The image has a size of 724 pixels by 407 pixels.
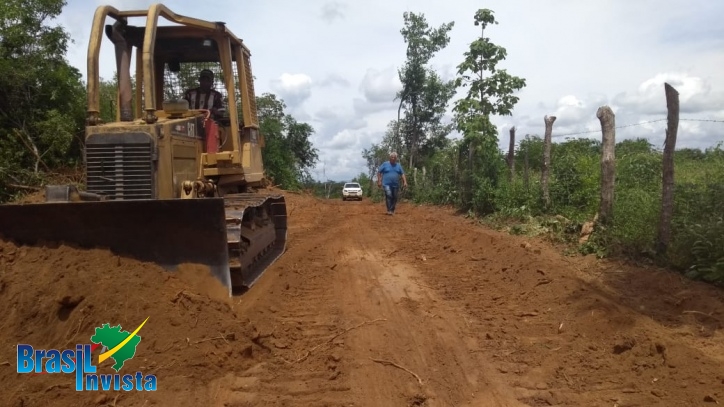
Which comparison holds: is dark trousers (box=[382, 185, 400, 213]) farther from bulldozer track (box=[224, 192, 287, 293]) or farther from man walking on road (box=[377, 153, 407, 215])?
bulldozer track (box=[224, 192, 287, 293])

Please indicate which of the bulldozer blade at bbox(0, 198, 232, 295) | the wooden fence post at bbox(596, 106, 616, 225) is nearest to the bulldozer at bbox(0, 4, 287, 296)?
the bulldozer blade at bbox(0, 198, 232, 295)

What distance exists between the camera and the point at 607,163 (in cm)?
877

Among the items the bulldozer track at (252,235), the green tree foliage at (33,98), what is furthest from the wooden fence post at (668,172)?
the green tree foliage at (33,98)

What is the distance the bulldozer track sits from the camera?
6.25 m

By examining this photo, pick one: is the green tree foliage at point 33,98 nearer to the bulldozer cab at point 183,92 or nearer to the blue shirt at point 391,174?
the blue shirt at point 391,174

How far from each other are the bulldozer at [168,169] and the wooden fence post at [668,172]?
5.00 metres

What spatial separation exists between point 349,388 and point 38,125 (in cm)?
1511

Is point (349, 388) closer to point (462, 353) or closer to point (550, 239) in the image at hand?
point (462, 353)

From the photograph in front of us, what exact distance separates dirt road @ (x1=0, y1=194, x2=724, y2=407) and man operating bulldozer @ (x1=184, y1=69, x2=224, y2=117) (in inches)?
110

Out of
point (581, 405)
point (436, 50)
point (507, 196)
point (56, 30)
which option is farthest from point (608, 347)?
point (436, 50)

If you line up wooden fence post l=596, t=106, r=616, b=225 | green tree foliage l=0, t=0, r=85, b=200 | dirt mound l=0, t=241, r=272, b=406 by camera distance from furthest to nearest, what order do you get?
green tree foliage l=0, t=0, r=85, b=200, wooden fence post l=596, t=106, r=616, b=225, dirt mound l=0, t=241, r=272, b=406

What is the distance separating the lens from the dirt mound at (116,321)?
13.3ft

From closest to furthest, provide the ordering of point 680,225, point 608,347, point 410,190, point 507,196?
point 608,347
point 680,225
point 507,196
point 410,190

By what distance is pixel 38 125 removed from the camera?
15867 millimetres
